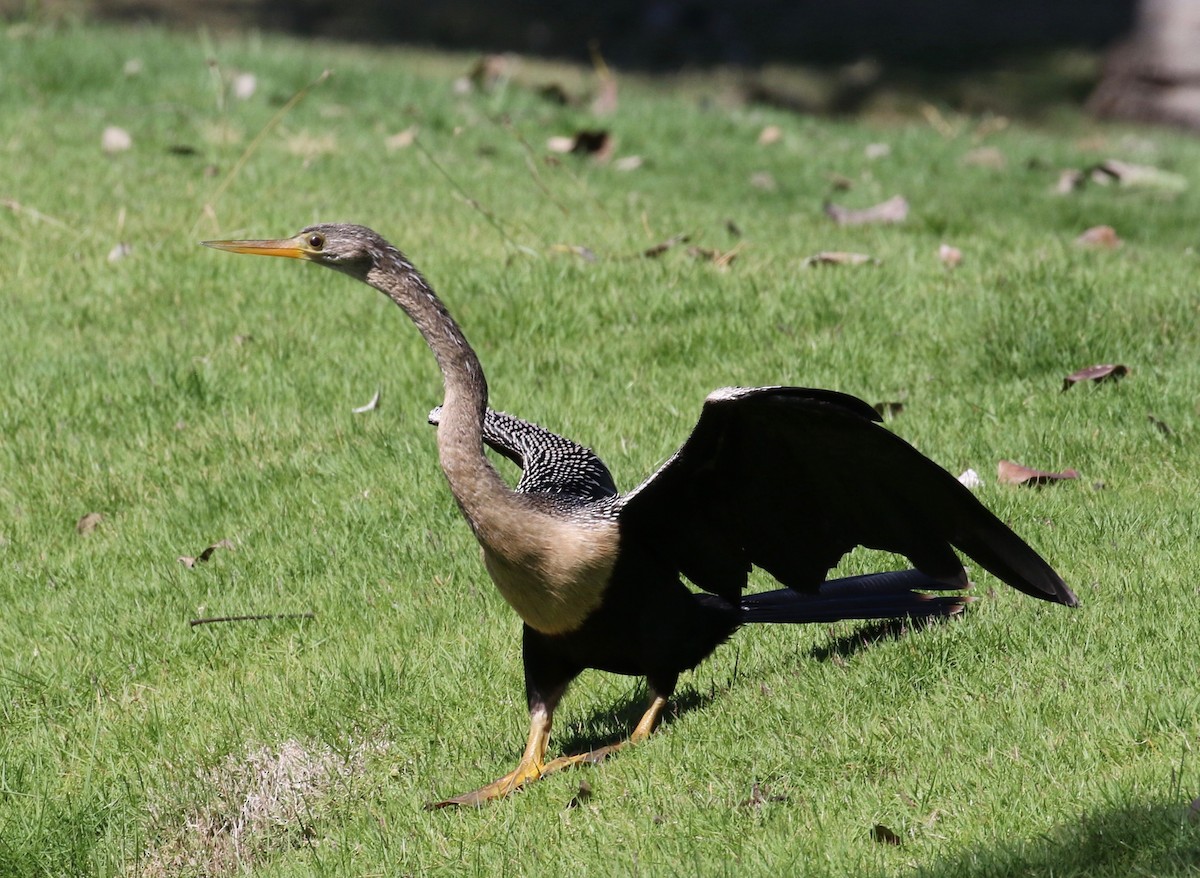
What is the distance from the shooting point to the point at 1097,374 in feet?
18.2

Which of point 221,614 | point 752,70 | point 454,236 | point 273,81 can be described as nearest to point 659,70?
point 752,70

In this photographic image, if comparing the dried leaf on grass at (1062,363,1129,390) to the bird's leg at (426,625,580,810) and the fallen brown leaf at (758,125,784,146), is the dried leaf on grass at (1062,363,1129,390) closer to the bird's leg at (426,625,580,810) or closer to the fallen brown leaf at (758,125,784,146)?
the bird's leg at (426,625,580,810)

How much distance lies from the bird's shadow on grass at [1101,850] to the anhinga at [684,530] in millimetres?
585

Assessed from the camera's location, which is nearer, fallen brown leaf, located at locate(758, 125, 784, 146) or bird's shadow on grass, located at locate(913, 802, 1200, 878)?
bird's shadow on grass, located at locate(913, 802, 1200, 878)

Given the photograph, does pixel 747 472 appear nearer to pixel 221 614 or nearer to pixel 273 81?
pixel 221 614

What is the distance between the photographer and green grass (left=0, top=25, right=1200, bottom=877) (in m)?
3.48

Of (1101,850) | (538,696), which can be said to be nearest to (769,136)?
(538,696)

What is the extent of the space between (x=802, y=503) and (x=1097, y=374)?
2257 mm

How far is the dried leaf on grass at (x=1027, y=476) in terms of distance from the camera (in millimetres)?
4906

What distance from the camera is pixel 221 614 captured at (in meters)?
4.75

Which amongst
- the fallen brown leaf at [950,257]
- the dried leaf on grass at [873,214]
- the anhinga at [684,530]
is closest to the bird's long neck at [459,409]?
the anhinga at [684,530]

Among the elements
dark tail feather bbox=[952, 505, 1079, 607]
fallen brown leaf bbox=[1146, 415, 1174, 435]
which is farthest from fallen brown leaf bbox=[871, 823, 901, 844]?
fallen brown leaf bbox=[1146, 415, 1174, 435]

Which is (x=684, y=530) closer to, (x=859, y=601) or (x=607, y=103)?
(x=859, y=601)

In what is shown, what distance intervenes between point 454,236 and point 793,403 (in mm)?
4166
